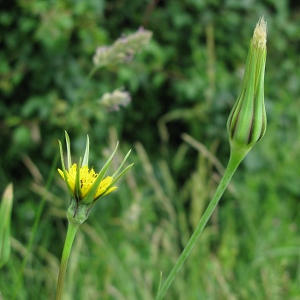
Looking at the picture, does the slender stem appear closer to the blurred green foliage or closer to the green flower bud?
the green flower bud

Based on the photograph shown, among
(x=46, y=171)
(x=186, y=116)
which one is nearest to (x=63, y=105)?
(x=46, y=171)

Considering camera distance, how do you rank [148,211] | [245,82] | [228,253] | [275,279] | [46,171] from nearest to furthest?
[245,82], [275,279], [228,253], [148,211], [46,171]

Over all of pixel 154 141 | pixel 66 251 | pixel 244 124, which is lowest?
pixel 154 141

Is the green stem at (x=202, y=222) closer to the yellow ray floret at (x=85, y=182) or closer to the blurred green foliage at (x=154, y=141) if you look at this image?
the yellow ray floret at (x=85, y=182)

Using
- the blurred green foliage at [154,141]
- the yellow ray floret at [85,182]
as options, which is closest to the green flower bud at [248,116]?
the yellow ray floret at [85,182]

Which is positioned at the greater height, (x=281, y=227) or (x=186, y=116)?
(x=186, y=116)

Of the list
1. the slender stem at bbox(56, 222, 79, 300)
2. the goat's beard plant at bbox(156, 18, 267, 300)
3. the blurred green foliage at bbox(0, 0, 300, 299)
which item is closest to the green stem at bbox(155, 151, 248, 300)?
the goat's beard plant at bbox(156, 18, 267, 300)

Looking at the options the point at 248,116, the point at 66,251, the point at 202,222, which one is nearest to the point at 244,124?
the point at 248,116

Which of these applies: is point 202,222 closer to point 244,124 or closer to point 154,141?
point 244,124

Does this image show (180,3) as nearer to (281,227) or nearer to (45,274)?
(281,227)
